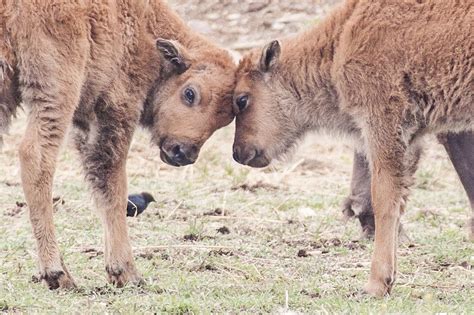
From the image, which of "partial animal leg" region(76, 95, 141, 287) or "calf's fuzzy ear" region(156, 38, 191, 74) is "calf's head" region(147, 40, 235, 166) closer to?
"calf's fuzzy ear" region(156, 38, 191, 74)

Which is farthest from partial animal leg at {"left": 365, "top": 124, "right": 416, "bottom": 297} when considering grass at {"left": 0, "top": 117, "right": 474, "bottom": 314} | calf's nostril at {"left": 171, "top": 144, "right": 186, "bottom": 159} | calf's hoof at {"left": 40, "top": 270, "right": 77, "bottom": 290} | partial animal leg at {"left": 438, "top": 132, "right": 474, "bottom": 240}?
calf's hoof at {"left": 40, "top": 270, "right": 77, "bottom": 290}

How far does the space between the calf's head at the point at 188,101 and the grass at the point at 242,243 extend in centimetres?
87

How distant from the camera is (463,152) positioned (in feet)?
31.6

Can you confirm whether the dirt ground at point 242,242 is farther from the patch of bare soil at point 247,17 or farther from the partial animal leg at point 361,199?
the patch of bare soil at point 247,17

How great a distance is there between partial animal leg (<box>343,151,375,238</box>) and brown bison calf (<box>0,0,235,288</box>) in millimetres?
1603

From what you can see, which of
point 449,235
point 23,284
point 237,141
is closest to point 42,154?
point 23,284

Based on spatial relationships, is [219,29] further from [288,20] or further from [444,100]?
[444,100]

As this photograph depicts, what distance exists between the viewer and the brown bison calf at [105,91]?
729cm

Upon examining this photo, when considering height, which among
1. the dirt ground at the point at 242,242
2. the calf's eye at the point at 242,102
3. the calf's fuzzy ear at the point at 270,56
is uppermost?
the calf's fuzzy ear at the point at 270,56

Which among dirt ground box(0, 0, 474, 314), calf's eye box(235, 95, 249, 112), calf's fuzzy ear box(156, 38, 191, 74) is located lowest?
dirt ground box(0, 0, 474, 314)

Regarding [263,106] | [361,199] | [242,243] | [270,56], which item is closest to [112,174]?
[263,106]

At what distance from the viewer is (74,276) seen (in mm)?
7988

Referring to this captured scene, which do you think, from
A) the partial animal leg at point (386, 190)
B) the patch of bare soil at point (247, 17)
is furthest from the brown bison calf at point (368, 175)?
the patch of bare soil at point (247, 17)

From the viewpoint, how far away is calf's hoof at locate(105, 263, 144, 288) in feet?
25.8
